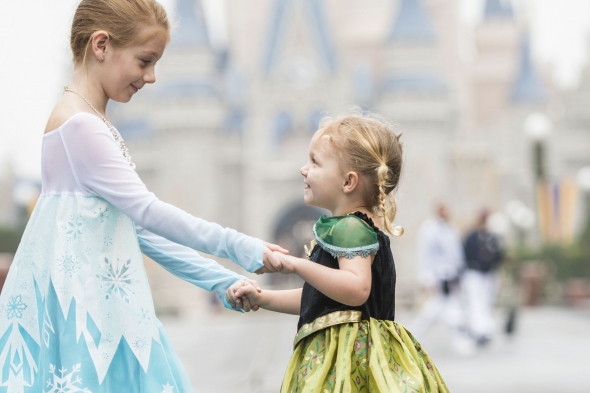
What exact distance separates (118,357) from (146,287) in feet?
0.62

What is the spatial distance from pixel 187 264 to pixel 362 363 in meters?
0.62

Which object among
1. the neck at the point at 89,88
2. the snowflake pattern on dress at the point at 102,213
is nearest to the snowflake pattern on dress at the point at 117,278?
the snowflake pattern on dress at the point at 102,213

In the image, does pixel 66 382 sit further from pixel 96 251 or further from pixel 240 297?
pixel 240 297

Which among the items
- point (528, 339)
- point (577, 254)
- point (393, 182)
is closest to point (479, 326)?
point (528, 339)

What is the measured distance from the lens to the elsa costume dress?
7.80ft

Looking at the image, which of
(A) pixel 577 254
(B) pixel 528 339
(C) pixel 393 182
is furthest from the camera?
(A) pixel 577 254

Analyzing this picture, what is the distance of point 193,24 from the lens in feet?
130

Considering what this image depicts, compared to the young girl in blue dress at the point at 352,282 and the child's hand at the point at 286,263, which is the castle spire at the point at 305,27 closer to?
the young girl in blue dress at the point at 352,282

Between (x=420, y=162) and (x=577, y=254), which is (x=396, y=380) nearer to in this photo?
(x=577, y=254)

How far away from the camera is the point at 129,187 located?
8.10 feet

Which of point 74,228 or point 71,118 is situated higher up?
point 71,118

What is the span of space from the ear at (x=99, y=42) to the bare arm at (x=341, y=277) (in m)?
0.69

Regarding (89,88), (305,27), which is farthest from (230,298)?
(305,27)

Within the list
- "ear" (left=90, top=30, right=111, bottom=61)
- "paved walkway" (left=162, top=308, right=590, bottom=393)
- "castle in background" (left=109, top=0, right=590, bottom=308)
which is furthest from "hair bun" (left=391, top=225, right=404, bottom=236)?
"castle in background" (left=109, top=0, right=590, bottom=308)
